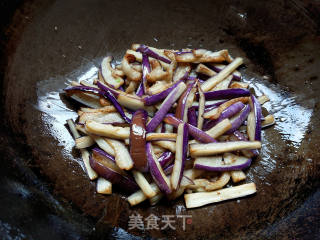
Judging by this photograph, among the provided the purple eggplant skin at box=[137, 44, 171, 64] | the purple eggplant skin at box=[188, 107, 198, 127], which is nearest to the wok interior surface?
the purple eggplant skin at box=[137, 44, 171, 64]

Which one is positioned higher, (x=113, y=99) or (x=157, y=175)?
(x=113, y=99)

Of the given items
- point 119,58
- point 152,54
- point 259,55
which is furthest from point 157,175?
point 259,55

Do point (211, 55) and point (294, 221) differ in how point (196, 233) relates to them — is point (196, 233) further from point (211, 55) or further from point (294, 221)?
point (211, 55)

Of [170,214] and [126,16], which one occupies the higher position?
[126,16]

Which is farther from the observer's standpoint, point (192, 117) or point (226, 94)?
point (226, 94)

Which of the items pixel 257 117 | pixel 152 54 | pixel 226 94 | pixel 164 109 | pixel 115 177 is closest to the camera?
pixel 115 177

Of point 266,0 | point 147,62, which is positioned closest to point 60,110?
point 147,62

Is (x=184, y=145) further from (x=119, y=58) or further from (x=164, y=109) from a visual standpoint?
(x=119, y=58)

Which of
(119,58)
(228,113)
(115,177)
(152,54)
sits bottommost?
(115,177)
